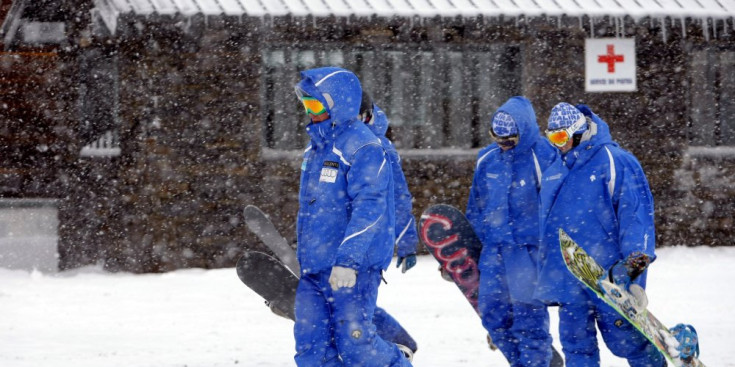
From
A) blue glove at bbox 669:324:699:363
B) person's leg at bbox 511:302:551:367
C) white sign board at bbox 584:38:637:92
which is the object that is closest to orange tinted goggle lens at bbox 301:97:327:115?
person's leg at bbox 511:302:551:367

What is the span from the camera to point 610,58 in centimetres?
1162

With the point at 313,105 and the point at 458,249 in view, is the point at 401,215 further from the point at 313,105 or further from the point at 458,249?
the point at 313,105

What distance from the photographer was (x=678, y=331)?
4.90 metres

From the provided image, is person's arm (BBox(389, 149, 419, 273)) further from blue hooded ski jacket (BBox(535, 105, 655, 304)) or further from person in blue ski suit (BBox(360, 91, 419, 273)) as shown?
blue hooded ski jacket (BBox(535, 105, 655, 304))

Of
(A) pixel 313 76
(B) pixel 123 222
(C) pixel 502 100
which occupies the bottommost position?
(B) pixel 123 222

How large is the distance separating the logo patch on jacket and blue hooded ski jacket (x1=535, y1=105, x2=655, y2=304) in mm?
1398

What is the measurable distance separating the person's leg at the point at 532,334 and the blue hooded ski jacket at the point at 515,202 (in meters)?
0.11

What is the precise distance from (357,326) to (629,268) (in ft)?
4.78

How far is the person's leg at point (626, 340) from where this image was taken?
16.1 ft

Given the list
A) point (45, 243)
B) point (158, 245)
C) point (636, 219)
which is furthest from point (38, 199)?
point (636, 219)

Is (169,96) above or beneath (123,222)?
above

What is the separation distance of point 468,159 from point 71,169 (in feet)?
15.8

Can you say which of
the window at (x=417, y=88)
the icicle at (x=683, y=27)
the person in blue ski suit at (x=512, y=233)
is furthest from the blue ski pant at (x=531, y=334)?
the icicle at (x=683, y=27)

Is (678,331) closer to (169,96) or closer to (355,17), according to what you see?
(355,17)
